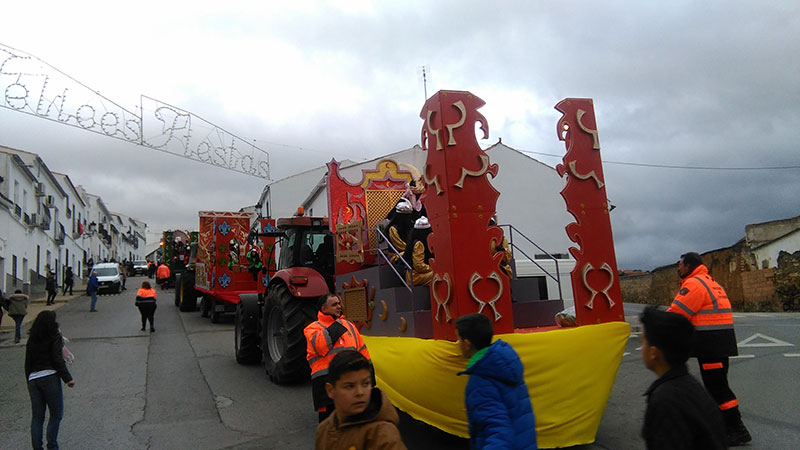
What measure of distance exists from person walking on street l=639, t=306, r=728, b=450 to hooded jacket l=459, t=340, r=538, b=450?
81 cm

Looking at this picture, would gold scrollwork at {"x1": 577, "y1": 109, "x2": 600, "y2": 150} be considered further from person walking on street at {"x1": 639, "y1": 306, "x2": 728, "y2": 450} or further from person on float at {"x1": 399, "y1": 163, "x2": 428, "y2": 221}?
person walking on street at {"x1": 639, "y1": 306, "x2": 728, "y2": 450}

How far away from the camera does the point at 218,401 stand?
7.23 metres

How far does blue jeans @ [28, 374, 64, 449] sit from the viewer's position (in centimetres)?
508

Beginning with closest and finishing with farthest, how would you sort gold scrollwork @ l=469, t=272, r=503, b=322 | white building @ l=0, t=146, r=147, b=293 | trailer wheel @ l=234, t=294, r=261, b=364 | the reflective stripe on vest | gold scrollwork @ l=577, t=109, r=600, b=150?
gold scrollwork @ l=469, t=272, r=503, b=322 → the reflective stripe on vest → gold scrollwork @ l=577, t=109, r=600, b=150 → trailer wheel @ l=234, t=294, r=261, b=364 → white building @ l=0, t=146, r=147, b=293

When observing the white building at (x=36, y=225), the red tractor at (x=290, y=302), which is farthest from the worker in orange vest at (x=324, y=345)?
the white building at (x=36, y=225)

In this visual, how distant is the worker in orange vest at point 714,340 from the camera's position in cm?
466

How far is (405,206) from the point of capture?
666 centimetres

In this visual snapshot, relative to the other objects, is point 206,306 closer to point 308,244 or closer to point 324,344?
Result: point 308,244

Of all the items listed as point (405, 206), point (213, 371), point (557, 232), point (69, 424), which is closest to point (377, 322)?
point (405, 206)

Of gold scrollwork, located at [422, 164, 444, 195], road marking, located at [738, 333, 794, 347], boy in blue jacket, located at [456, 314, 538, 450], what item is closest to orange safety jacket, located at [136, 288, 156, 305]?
gold scrollwork, located at [422, 164, 444, 195]

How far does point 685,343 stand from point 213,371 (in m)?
8.40

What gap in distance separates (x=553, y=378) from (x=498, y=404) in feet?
5.90

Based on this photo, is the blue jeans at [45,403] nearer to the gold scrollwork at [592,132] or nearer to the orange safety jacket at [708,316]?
the gold scrollwork at [592,132]

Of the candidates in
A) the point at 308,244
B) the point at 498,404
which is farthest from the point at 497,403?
the point at 308,244
